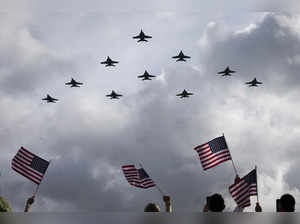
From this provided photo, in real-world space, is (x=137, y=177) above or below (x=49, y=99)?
below

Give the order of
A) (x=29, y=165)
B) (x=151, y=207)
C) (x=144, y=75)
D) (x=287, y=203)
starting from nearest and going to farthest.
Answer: (x=287, y=203) → (x=151, y=207) → (x=29, y=165) → (x=144, y=75)

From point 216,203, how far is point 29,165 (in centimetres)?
1126

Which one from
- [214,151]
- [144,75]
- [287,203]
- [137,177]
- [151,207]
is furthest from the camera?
[144,75]

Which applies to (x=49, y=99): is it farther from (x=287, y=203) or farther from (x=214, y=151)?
(x=287, y=203)

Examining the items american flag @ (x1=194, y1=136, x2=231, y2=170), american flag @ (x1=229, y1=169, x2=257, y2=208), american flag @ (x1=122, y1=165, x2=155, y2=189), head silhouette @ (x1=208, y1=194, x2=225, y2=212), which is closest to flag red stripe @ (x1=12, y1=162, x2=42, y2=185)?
american flag @ (x1=122, y1=165, x2=155, y2=189)

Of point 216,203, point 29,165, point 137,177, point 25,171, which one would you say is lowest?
point 216,203

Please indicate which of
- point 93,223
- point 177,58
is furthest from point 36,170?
point 177,58

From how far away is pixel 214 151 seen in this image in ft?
53.1

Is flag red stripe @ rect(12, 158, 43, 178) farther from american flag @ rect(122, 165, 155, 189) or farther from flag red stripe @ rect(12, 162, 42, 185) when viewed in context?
american flag @ rect(122, 165, 155, 189)

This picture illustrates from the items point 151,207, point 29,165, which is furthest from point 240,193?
point 151,207

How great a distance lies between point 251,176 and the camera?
55.9 feet

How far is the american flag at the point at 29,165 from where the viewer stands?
14742 mm

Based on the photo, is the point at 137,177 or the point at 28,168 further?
the point at 137,177

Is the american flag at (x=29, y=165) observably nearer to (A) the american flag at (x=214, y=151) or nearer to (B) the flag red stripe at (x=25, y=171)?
(B) the flag red stripe at (x=25, y=171)
